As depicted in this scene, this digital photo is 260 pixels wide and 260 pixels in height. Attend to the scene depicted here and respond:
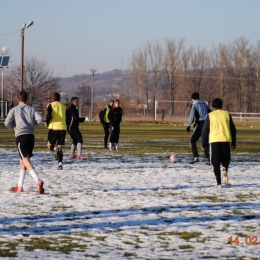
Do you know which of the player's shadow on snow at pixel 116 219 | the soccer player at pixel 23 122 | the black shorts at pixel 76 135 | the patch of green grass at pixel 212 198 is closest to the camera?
the player's shadow on snow at pixel 116 219

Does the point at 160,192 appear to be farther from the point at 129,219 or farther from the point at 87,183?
the point at 129,219

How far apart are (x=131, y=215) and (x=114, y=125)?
14.7 metres

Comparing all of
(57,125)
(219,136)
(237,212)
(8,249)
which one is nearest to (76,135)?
(57,125)

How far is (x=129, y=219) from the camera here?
9016mm

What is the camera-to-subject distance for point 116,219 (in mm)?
9023

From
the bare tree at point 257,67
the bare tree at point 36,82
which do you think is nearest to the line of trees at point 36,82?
the bare tree at point 36,82

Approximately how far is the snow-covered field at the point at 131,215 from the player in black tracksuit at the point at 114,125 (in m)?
7.80

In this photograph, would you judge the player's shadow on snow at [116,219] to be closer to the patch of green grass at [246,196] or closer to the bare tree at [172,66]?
the patch of green grass at [246,196]

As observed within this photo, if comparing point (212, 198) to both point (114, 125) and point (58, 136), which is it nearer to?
point (58, 136)

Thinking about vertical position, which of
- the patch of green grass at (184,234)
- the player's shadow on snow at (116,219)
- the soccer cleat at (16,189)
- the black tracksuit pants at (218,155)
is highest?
the black tracksuit pants at (218,155)

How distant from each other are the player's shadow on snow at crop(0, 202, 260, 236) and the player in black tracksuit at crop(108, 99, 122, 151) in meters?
13.8

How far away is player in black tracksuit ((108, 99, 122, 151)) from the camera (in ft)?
78.4

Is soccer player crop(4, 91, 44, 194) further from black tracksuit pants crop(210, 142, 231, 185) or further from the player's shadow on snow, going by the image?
black tracksuit pants crop(210, 142, 231, 185)

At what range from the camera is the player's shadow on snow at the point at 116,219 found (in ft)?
27.3
